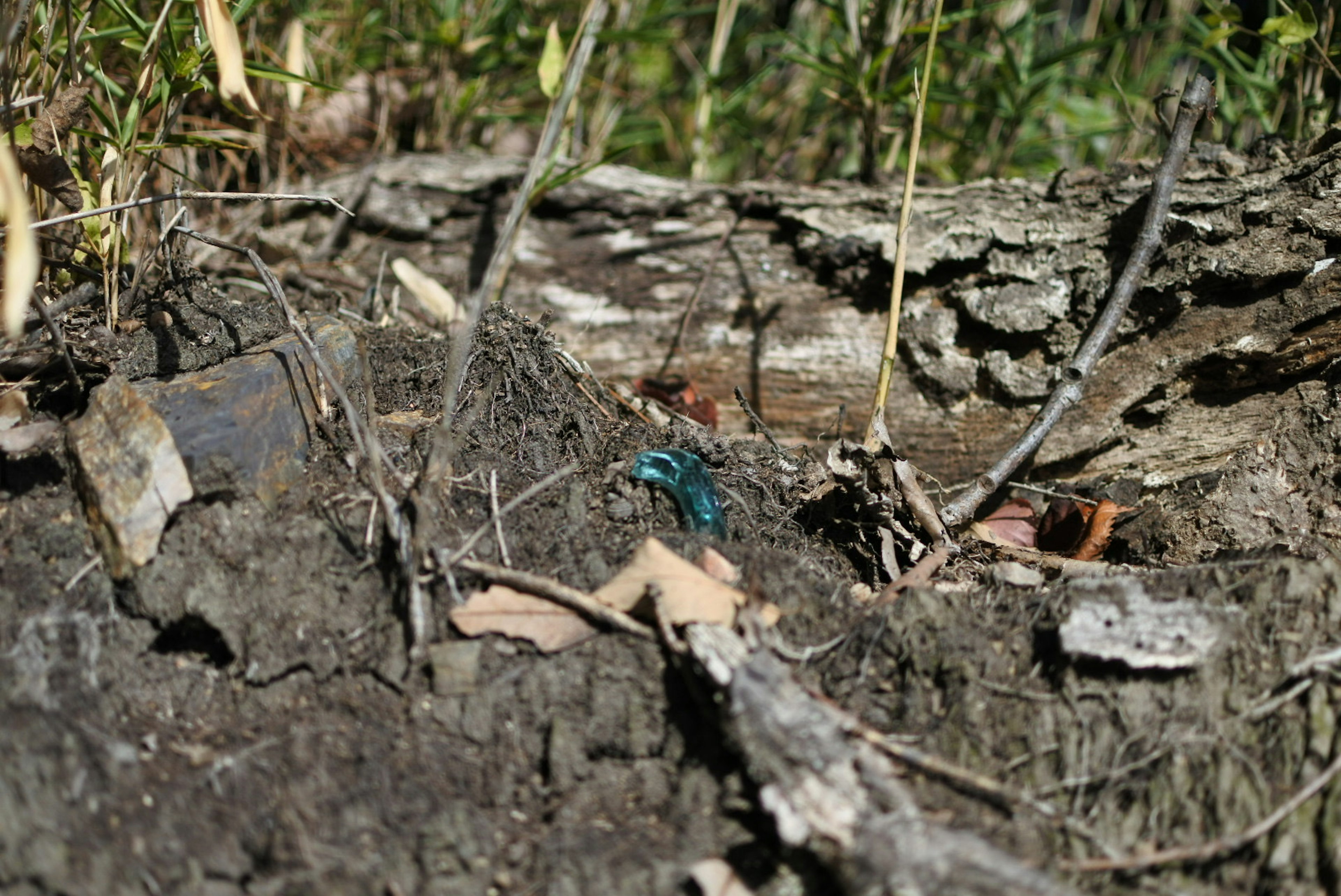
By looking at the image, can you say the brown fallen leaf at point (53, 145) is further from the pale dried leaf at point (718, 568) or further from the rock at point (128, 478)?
the pale dried leaf at point (718, 568)

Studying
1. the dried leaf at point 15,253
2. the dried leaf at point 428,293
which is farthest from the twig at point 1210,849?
the dried leaf at point 428,293

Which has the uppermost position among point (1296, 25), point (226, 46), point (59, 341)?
point (1296, 25)

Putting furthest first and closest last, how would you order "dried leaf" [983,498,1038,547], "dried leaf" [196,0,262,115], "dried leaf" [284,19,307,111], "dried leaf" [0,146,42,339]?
"dried leaf" [284,19,307,111] → "dried leaf" [983,498,1038,547] → "dried leaf" [196,0,262,115] → "dried leaf" [0,146,42,339]

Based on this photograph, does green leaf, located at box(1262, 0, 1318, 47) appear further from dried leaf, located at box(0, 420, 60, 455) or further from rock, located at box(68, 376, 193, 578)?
Result: dried leaf, located at box(0, 420, 60, 455)

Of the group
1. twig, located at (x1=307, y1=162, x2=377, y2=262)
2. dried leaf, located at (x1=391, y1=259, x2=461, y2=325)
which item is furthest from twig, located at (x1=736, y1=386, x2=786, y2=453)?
twig, located at (x1=307, y1=162, x2=377, y2=262)

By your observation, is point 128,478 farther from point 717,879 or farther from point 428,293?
point 428,293

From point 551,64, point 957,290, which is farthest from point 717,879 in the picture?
point 551,64

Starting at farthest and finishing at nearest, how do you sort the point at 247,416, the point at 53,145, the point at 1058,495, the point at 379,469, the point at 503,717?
1. the point at 1058,495
2. the point at 53,145
3. the point at 247,416
4. the point at 379,469
5. the point at 503,717
